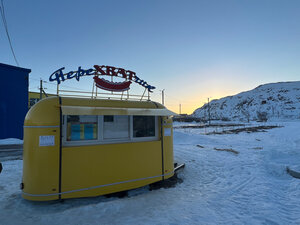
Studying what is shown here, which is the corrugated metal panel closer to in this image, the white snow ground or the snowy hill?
the white snow ground

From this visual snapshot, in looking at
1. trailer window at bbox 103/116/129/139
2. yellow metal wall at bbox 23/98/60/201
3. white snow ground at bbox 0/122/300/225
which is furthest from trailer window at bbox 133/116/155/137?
yellow metal wall at bbox 23/98/60/201

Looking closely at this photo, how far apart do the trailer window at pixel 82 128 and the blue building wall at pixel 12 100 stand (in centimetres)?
1604

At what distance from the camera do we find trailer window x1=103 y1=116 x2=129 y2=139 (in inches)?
211

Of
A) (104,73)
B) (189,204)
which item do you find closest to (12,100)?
(104,73)

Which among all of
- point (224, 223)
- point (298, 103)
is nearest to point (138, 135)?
point (224, 223)

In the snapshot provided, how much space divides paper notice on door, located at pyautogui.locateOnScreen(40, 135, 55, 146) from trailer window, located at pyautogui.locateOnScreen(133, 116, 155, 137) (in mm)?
2435

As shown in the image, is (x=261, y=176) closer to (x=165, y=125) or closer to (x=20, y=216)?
(x=165, y=125)

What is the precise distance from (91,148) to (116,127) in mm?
1074

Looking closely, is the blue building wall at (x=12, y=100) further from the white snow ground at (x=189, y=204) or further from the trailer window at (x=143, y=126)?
the trailer window at (x=143, y=126)

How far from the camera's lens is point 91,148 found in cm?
480

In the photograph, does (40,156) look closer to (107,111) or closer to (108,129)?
(108,129)

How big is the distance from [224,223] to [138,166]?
284 cm

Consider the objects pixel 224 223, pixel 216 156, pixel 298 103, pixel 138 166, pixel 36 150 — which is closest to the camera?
pixel 224 223

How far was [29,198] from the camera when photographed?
171 inches
